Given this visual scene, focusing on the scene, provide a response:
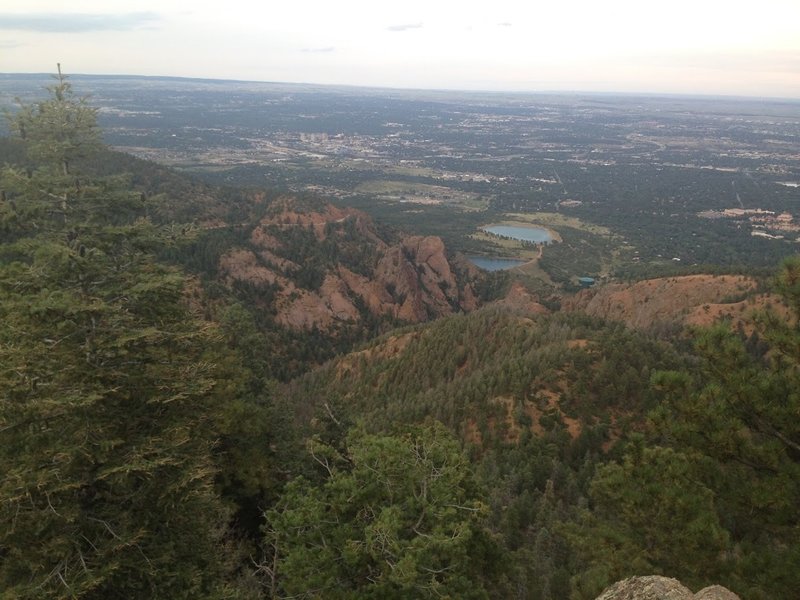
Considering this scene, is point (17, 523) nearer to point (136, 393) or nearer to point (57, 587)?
point (57, 587)

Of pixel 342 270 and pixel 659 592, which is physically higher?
pixel 659 592

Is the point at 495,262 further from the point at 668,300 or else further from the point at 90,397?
the point at 90,397

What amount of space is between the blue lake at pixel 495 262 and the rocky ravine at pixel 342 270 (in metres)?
25.5

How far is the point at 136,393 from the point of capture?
14.3 meters

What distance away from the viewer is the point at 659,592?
9375 millimetres

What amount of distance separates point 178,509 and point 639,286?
9782 cm

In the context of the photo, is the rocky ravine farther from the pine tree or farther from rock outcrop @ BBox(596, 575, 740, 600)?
rock outcrop @ BBox(596, 575, 740, 600)

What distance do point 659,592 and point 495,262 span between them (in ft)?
504

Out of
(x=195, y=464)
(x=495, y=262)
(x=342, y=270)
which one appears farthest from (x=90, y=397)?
(x=495, y=262)

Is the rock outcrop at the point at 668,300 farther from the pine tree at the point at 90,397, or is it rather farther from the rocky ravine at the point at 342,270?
the pine tree at the point at 90,397

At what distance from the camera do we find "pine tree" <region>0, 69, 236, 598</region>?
40.1ft

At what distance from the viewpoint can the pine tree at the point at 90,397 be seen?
1223 centimetres

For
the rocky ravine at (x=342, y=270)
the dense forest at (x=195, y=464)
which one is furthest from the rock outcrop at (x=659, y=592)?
the rocky ravine at (x=342, y=270)

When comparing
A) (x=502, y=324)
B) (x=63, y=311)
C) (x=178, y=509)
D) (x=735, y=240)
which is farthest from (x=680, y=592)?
(x=735, y=240)
